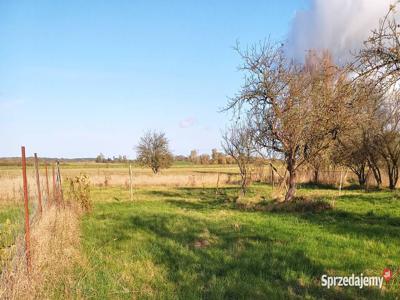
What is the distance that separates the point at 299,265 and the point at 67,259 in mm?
4186

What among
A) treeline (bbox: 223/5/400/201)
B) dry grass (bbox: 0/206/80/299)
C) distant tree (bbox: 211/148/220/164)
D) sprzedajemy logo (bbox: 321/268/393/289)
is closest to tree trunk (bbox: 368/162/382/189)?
treeline (bbox: 223/5/400/201)

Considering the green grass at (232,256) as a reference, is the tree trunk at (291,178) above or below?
above

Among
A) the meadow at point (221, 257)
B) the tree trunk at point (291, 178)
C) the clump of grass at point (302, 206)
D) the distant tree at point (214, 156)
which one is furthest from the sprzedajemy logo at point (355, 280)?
the distant tree at point (214, 156)

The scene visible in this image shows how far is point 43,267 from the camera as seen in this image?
18.8 feet

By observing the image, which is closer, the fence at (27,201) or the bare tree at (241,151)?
the fence at (27,201)

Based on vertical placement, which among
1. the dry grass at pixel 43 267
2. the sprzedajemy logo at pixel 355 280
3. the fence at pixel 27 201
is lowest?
the sprzedajemy logo at pixel 355 280

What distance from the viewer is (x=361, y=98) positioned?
4898mm

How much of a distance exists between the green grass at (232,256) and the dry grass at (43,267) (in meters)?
0.28

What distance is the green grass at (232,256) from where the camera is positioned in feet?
17.6

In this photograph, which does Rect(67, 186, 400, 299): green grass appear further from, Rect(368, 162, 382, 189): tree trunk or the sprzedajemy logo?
Rect(368, 162, 382, 189): tree trunk

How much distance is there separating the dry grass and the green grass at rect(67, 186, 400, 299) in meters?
0.28

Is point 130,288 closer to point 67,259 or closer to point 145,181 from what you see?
point 67,259

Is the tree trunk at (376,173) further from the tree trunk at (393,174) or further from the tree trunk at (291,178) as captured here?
the tree trunk at (291,178)

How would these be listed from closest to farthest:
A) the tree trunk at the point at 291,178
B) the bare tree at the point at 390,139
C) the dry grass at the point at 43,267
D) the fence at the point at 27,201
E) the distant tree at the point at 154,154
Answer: the dry grass at the point at 43,267, the fence at the point at 27,201, the tree trunk at the point at 291,178, the bare tree at the point at 390,139, the distant tree at the point at 154,154
